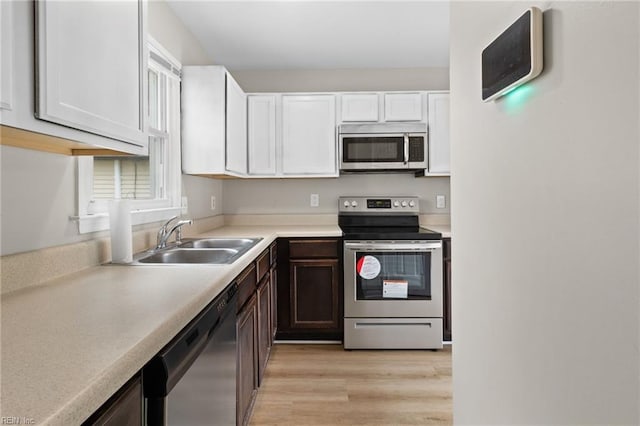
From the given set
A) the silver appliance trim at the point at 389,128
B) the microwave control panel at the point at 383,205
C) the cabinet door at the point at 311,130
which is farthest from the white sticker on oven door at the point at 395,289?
the silver appliance trim at the point at 389,128

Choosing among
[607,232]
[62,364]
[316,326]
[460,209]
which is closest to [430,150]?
[316,326]

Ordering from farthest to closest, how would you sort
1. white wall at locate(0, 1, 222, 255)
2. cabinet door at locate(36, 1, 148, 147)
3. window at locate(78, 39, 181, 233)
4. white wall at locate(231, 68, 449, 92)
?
white wall at locate(231, 68, 449, 92) < window at locate(78, 39, 181, 233) < white wall at locate(0, 1, 222, 255) < cabinet door at locate(36, 1, 148, 147)

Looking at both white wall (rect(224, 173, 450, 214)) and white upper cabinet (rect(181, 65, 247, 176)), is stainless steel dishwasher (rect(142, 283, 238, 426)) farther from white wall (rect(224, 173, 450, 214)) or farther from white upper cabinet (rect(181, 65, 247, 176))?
white wall (rect(224, 173, 450, 214))

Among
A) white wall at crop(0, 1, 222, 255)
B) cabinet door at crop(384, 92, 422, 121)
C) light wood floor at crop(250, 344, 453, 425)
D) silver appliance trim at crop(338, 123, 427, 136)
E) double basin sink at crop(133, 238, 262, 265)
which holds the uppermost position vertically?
cabinet door at crop(384, 92, 422, 121)

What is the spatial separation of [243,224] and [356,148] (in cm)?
131

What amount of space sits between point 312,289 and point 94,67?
7.78 ft

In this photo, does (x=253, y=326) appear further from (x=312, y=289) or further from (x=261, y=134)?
(x=261, y=134)

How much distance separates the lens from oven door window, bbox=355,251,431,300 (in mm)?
3201

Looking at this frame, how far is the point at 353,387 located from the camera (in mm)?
2559

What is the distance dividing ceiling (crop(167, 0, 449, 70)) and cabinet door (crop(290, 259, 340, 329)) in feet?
5.74

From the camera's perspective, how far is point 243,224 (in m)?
3.95

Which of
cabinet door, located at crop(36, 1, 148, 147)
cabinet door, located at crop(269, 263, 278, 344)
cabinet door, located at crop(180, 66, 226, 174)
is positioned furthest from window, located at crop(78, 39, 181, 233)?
cabinet door, located at crop(269, 263, 278, 344)

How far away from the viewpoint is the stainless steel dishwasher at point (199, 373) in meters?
0.92

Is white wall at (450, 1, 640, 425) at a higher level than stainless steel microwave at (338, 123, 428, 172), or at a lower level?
lower
